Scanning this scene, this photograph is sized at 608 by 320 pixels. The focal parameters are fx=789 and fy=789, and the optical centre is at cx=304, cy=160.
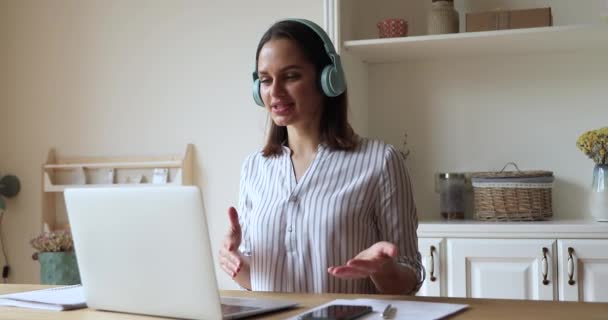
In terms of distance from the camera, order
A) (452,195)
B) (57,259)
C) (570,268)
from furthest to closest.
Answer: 1. (57,259)
2. (452,195)
3. (570,268)

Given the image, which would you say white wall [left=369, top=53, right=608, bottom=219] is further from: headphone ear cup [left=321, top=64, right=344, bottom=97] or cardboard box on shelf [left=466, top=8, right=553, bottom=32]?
headphone ear cup [left=321, top=64, right=344, bottom=97]

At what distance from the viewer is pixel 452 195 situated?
9.27ft

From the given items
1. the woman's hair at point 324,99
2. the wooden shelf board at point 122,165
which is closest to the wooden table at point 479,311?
the woman's hair at point 324,99

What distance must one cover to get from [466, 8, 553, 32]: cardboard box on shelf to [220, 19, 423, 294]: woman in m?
1.09

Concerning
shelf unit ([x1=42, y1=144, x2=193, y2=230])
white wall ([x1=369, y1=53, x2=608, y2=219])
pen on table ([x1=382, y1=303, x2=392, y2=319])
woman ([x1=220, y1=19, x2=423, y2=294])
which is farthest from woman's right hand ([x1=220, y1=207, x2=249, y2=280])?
shelf unit ([x1=42, y1=144, x2=193, y2=230])

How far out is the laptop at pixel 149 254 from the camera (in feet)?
3.79

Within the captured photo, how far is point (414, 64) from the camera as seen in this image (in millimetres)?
2988

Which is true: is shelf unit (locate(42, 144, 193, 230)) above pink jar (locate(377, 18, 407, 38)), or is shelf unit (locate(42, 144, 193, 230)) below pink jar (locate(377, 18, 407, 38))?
below

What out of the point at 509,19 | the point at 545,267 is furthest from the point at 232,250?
the point at 509,19

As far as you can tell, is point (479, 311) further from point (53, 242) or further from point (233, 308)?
point (53, 242)

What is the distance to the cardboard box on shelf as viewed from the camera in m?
2.62

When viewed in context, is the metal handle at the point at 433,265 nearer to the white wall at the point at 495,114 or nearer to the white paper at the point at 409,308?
the white wall at the point at 495,114

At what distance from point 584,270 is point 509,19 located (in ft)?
2.80

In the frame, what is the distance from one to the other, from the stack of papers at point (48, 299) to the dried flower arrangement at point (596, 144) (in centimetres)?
175
